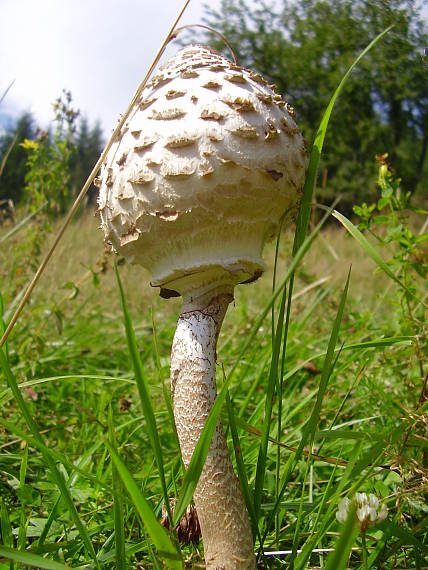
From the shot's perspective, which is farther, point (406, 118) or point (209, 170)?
point (406, 118)

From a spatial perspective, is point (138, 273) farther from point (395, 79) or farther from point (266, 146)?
point (395, 79)

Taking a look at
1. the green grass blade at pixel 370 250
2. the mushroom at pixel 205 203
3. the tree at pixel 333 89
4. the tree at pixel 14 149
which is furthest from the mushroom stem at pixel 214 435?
the tree at pixel 333 89

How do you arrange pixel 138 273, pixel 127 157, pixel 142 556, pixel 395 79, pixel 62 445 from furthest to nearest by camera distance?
1. pixel 395 79
2. pixel 138 273
3. pixel 62 445
4. pixel 142 556
5. pixel 127 157

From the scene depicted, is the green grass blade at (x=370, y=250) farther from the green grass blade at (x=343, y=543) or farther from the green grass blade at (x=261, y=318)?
the green grass blade at (x=343, y=543)

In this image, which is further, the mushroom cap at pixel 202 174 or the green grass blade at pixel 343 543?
the mushroom cap at pixel 202 174

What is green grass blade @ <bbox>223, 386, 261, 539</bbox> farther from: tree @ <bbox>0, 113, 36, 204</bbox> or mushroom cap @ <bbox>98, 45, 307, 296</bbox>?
tree @ <bbox>0, 113, 36, 204</bbox>

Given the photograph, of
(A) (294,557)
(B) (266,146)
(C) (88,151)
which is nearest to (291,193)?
(B) (266,146)

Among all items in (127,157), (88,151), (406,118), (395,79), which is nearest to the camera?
(127,157)

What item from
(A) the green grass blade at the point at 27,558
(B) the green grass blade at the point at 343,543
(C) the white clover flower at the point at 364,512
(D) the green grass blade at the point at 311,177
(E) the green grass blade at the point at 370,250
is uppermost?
(D) the green grass blade at the point at 311,177
